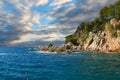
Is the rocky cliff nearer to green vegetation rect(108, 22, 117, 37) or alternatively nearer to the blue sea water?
green vegetation rect(108, 22, 117, 37)

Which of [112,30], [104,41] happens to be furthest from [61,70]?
[104,41]

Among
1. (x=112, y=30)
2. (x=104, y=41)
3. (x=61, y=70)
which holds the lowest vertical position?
(x=61, y=70)

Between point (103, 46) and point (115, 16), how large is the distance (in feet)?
84.5

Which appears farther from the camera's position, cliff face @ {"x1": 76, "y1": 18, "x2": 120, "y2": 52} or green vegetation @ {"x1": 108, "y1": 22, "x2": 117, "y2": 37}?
green vegetation @ {"x1": 108, "y1": 22, "x2": 117, "y2": 37}

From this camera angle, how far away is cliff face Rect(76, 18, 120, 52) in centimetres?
16699

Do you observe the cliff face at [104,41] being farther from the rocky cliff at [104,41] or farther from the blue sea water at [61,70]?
the blue sea water at [61,70]

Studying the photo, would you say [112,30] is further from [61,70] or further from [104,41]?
[61,70]

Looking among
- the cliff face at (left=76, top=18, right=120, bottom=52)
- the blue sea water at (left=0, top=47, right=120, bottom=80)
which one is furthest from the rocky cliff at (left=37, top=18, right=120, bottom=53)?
the blue sea water at (left=0, top=47, right=120, bottom=80)

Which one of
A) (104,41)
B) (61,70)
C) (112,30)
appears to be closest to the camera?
(61,70)

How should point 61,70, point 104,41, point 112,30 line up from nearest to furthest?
point 61,70
point 112,30
point 104,41

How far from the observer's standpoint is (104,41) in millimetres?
180625

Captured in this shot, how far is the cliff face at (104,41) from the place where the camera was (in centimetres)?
16699

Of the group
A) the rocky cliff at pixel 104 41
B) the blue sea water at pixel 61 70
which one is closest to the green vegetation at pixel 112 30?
the rocky cliff at pixel 104 41

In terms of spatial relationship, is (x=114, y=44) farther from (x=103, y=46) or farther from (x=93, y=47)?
(x=93, y=47)
